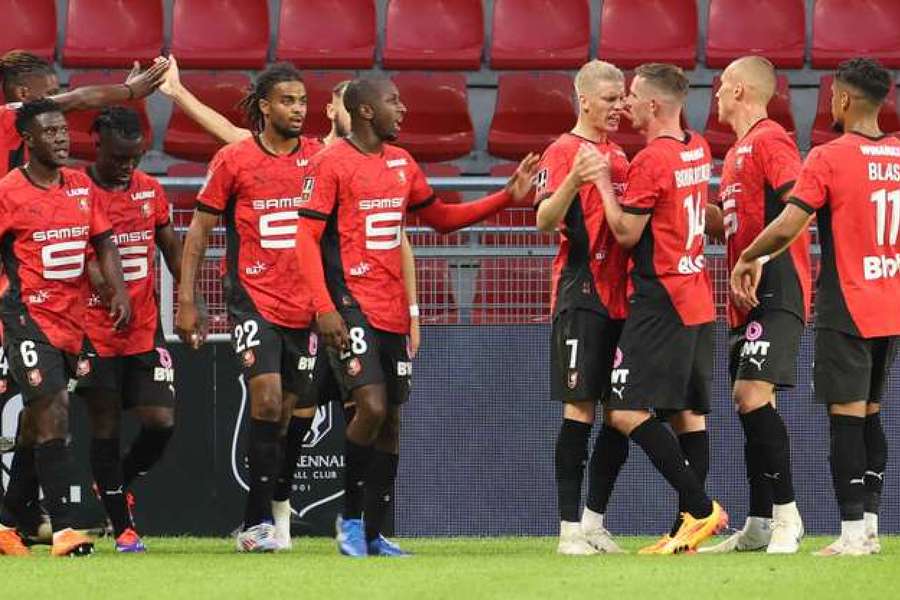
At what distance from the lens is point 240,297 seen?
898 centimetres

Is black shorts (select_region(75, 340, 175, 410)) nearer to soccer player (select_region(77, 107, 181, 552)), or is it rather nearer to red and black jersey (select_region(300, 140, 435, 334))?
soccer player (select_region(77, 107, 181, 552))

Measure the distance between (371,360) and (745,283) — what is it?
A: 5.57ft

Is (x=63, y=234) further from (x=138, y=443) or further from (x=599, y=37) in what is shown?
(x=599, y=37)

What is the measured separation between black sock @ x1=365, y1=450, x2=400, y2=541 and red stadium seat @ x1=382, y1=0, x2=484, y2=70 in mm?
7038

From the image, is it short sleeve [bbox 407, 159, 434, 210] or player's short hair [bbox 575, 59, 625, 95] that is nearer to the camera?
player's short hair [bbox 575, 59, 625, 95]

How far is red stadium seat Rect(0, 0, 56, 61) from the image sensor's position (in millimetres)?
15273

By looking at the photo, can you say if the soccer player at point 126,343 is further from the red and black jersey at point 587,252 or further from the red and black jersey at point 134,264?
the red and black jersey at point 587,252

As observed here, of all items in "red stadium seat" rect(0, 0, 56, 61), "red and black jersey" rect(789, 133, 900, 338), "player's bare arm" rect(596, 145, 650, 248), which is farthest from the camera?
"red stadium seat" rect(0, 0, 56, 61)

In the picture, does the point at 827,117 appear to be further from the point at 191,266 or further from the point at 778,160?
the point at 191,266

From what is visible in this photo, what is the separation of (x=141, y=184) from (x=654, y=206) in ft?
9.03

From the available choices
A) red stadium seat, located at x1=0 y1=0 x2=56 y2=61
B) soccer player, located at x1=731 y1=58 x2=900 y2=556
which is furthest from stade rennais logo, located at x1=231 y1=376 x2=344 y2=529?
red stadium seat, located at x1=0 y1=0 x2=56 y2=61

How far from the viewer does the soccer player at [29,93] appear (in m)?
9.41

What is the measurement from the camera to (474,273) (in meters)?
10.6

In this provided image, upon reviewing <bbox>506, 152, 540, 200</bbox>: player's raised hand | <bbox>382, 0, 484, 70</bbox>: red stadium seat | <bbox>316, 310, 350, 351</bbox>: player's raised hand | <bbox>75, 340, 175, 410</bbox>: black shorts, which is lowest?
<bbox>75, 340, 175, 410</bbox>: black shorts
